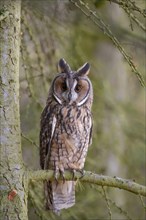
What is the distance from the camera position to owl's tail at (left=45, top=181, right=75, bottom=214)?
5039mm

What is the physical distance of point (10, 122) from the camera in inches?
162

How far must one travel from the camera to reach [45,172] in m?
4.06

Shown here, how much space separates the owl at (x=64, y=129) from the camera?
16.3ft

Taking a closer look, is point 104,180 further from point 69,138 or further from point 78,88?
point 78,88

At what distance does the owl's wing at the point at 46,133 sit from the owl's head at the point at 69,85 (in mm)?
131

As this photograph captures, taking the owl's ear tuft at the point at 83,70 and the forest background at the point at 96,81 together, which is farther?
the owl's ear tuft at the point at 83,70

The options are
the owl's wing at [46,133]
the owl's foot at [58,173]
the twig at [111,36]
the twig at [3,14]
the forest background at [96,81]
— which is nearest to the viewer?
the twig at [111,36]

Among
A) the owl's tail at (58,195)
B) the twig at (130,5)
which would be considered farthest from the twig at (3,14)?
the owl's tail at (58,195)

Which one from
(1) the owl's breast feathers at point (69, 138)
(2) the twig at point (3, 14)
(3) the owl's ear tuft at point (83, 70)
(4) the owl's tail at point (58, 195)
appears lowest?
(4) the owl's tail at point (58, 195)

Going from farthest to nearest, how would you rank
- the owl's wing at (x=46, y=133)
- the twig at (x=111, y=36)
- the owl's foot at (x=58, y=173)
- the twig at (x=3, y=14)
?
the owl's wing at (x=46, y=133) → the owl's foot at (x=58, y=173) → the twig at (x=3, y=14) → the twig at (x=111, y=36)

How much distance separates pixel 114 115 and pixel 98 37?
39.3 inches

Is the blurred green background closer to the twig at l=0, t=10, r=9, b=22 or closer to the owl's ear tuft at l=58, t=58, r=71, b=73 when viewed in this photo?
the owl's ear tuft at l=58, t=58, r=71, b=73

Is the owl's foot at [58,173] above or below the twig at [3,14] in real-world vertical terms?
below

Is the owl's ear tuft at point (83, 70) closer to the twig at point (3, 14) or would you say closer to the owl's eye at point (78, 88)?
the owl's eye at point (78, 88)
